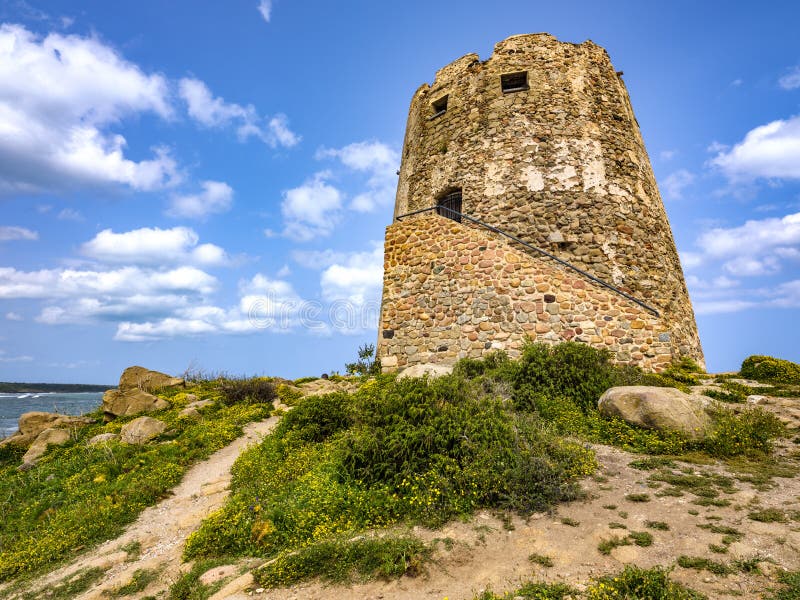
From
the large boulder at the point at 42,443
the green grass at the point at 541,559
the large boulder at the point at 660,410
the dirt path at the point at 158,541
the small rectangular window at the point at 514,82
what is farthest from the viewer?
the small rectangular window at the point at 514,82

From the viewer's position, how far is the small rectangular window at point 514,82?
1620 cm

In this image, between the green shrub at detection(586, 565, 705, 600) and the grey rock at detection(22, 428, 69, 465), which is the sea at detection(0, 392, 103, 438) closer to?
the grey rock at detection(22, 428, 69, 465)

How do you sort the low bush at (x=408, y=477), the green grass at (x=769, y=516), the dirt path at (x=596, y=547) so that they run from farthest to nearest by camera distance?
the low bush at (x=408, y=477)
the green grass at (x=769, y=516)
the dirt path at (x=596, y=547)

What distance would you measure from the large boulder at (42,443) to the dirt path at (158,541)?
5699 mm

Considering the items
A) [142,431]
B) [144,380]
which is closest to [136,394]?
[144,380]

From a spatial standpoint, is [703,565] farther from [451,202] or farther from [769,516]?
[451,202]

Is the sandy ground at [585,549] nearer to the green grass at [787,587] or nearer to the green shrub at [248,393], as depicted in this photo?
the green grass at [787,587]

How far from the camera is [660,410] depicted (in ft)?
22.6

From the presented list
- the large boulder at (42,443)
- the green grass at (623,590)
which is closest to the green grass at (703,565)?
the green grass at (623,590)

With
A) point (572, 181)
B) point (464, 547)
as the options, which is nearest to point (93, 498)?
point (464, 547)

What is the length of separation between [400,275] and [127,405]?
9.77 m

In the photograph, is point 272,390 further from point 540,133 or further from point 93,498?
point 540,133

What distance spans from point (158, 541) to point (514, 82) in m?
17.7

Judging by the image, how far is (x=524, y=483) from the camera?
17.3 feet
